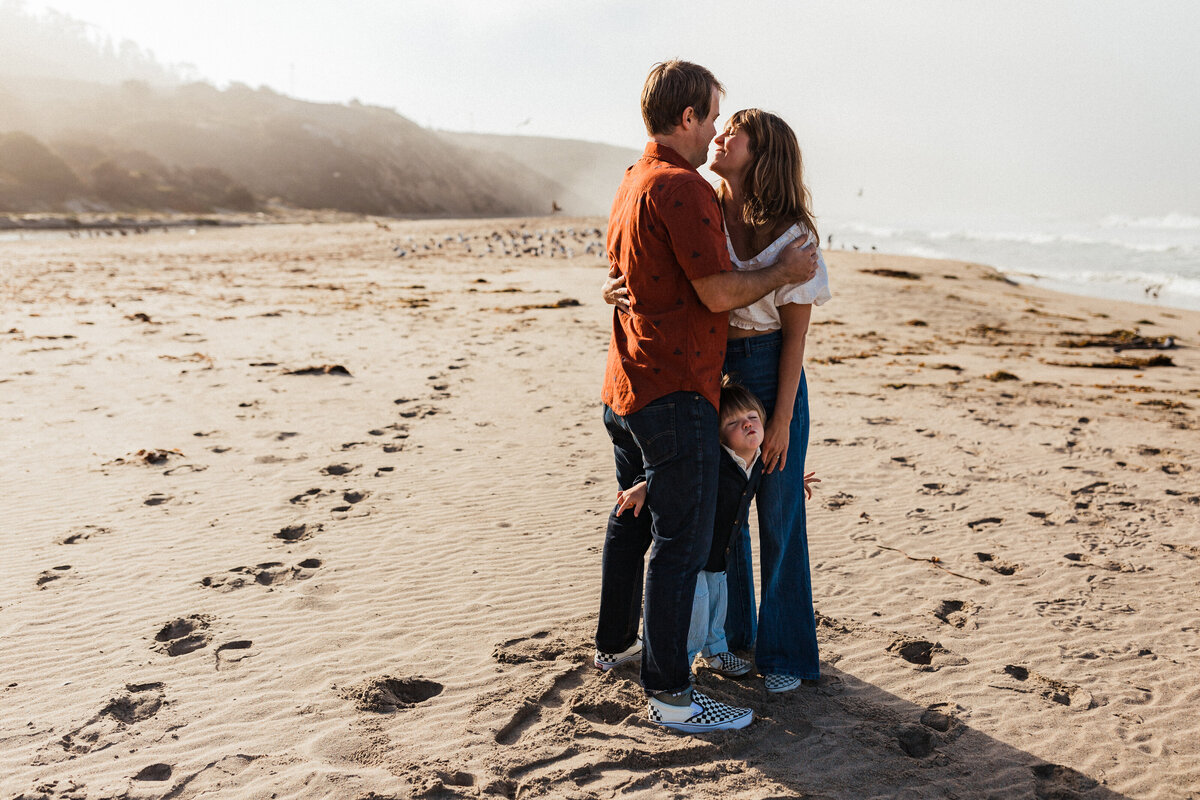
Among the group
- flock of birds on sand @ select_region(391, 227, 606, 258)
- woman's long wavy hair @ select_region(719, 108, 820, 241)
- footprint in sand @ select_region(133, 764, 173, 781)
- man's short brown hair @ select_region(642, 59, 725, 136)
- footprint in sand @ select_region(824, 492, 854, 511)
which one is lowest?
footprint in sand @ select_region(133, 764, 173, 781)

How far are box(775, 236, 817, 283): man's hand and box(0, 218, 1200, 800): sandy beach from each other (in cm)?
174

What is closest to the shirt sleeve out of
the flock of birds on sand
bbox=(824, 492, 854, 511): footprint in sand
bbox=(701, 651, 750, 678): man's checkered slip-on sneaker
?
bbox=(701, 651, 750, 678): man's checkered slip-on sneaker

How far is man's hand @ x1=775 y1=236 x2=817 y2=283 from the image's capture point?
2.56 meters

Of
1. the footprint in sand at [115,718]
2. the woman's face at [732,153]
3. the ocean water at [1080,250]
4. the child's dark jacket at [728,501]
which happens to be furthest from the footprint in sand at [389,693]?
the ocean water at [1080,250]

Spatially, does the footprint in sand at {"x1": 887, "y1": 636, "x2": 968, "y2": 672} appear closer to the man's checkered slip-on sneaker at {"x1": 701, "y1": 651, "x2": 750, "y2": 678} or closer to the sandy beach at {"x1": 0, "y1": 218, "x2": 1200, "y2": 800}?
the sandy beach at {"x1": 0, "y1": 218, "x2": 1200, "y2": 800}

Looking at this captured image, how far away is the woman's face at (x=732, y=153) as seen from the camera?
8.76ft

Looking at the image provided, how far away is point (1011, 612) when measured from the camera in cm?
405

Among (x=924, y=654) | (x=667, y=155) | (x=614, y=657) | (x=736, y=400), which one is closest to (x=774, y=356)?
(x=736, y=400)

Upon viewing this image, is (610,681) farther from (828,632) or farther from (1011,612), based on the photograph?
(1011,612)

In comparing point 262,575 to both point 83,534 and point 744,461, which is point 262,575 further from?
point 744,461

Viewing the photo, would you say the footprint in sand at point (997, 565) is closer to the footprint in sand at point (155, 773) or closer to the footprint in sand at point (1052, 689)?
the footprint in sand at point (1052, 689)

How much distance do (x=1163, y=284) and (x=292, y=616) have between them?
2732 centimetres

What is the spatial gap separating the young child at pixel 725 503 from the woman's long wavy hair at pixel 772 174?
0.62 meters

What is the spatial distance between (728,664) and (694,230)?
191 centimetres
